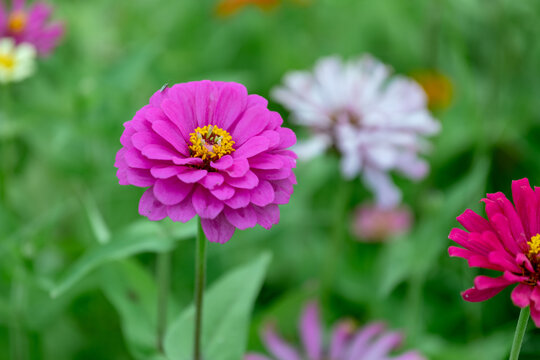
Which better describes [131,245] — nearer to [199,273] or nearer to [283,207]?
[199,273]

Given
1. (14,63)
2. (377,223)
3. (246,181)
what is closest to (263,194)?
(246,181)

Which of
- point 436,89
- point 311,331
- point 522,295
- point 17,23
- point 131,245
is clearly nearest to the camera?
point 522,295

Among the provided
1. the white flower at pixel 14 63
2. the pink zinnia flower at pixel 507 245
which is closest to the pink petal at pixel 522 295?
the pink zinnia flower at pixel 507 245

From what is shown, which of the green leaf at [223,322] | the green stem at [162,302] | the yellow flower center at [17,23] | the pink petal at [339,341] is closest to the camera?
Result: the green leaf at [223,322]

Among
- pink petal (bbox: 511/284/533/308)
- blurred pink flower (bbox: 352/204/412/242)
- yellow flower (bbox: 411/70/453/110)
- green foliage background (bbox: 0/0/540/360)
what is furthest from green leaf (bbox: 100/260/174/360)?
yellow flower (bbox: 411/70/453/110)

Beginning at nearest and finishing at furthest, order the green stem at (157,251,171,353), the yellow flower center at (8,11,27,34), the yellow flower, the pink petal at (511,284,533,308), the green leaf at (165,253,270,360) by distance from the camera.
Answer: the pink petal at (511,284,533,308) → the green leaf at (165,253,270,360) → the green stem at (157,251,171,353) → the yellow flower center at (8,11,27,34) → the yellow flower

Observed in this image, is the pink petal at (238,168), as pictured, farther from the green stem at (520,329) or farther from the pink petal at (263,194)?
the green stem at (520,329)

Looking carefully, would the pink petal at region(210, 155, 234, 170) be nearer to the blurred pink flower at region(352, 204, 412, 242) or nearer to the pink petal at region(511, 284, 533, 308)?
the pink petal at region(511, 284, 533, 308)
